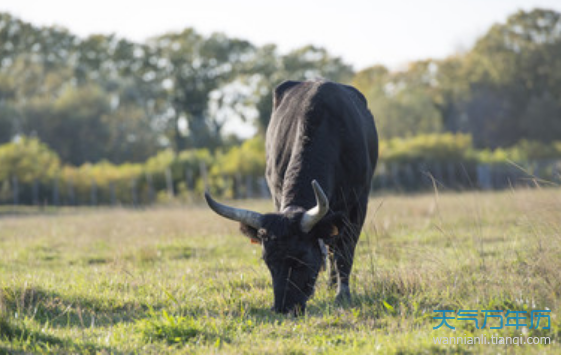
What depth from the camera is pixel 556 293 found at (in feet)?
15.9

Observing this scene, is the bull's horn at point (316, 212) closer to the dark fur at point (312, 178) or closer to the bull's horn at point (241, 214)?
the dark fur at point (312, 178)

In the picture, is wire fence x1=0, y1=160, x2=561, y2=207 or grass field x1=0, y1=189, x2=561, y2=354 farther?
wire fence x1=0, y1=160, x2=561, y2=207

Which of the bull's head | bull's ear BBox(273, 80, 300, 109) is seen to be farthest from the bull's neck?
bull's ear BBox(273, 80, 300, 109)

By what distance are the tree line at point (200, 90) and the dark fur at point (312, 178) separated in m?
38.5

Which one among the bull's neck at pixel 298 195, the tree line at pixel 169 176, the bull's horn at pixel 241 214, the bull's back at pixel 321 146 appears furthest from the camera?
the tree line at pixel 169 176

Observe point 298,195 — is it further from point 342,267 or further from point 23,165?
point 23,165

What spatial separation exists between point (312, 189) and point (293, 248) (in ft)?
2.70

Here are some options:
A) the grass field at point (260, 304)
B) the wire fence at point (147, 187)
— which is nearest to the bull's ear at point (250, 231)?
the grass field at point (260, 304)

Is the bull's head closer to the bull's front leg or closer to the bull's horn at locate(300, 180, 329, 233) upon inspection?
the bull's horn at locate(300, 180, 329, 233)

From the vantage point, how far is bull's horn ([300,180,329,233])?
524 centimetres

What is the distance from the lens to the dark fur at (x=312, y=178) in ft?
18.1

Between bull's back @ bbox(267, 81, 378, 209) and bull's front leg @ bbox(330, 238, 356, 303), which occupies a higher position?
bull's back @ bbox(267, 81, 378, 209)

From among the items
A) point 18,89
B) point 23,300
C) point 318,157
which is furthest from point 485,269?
point 18,89

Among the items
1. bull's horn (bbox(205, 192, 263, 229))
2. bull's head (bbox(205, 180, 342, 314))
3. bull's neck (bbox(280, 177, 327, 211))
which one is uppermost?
bull's neck (bbox(280, 177, 327, 211))
